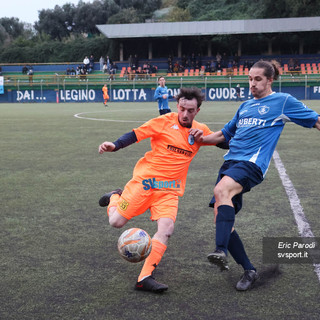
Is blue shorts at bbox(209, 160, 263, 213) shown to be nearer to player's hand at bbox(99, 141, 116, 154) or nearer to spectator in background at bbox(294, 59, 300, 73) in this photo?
player's hand at bbox(99, 141, 116, 154)

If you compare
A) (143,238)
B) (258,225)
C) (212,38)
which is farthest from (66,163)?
(212,38)

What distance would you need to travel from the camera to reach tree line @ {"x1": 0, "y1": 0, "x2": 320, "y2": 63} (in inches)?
2569

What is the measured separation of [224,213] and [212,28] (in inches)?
2032

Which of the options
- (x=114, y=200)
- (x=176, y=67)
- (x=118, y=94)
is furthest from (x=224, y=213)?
(x=176, y=67)

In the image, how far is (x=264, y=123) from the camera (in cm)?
397

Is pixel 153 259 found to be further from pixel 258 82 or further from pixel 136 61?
pixel 136 61

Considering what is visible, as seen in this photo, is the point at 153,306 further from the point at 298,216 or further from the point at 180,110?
the point at 298,216

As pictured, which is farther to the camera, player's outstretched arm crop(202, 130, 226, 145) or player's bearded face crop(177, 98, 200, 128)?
player's outstretched arm crop(202, 130, 226, 145)

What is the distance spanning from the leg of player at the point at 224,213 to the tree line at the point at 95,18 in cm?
5527

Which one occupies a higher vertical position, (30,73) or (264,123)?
(30,73)

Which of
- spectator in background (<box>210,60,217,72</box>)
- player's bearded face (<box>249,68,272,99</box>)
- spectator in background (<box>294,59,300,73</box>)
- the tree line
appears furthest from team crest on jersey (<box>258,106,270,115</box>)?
the tree line

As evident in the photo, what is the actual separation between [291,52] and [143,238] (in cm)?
5473

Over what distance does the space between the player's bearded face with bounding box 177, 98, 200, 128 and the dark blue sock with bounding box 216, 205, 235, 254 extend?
0.98m

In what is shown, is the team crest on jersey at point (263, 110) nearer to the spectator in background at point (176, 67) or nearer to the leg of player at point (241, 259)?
the leg of player at point (241, 259)
